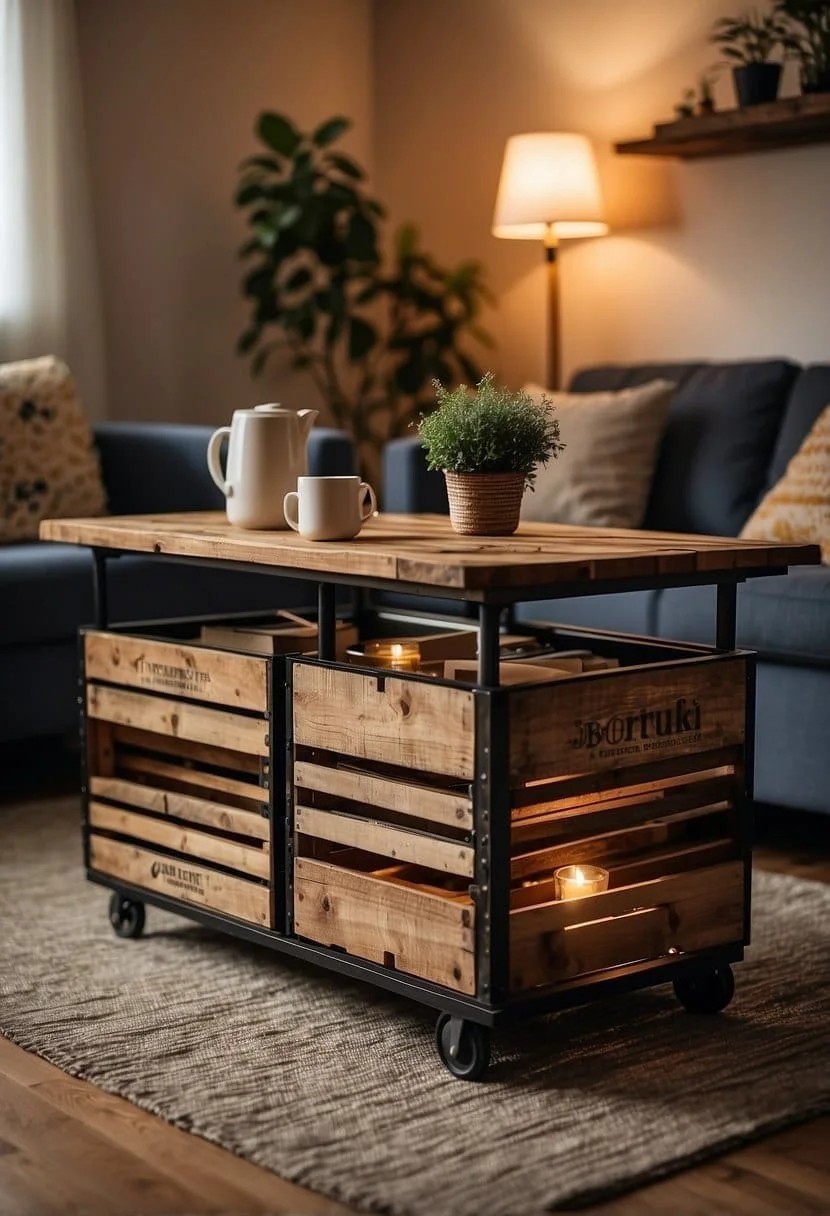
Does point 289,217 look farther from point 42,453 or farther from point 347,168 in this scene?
point 42,453

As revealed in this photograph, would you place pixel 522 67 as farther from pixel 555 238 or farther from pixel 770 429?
pixel 770 429

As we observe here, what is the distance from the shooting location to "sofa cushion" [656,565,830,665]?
264 cm

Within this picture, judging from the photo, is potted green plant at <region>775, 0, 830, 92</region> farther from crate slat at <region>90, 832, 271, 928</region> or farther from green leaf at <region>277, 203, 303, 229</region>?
crate slat at <region>90, 832, 271, 928</region>

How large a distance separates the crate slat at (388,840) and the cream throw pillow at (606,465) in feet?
5.39

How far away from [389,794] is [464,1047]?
0.30 m

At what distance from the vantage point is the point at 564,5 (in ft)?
14.2

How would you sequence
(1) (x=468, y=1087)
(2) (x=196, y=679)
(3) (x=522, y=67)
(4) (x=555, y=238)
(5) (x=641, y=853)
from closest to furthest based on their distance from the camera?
(1) (x=468, y=1087), (5) (x=641, y=853), (2) (x=196, y=679), (4) (x=555, y=238), (3) (x=522, y=67)

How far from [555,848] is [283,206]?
9.22 feet

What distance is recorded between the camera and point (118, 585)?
3271 mm

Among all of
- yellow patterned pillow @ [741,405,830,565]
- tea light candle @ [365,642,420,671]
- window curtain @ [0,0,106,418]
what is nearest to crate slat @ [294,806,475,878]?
tea light candle @ [365,642,420,671]

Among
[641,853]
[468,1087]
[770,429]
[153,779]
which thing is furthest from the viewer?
[770,429]

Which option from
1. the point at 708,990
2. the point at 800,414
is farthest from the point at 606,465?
the point at 708,990

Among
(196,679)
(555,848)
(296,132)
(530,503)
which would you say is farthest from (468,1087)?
(296,132)

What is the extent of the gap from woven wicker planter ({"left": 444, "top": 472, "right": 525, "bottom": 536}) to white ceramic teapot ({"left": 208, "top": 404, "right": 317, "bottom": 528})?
10.6 inches
